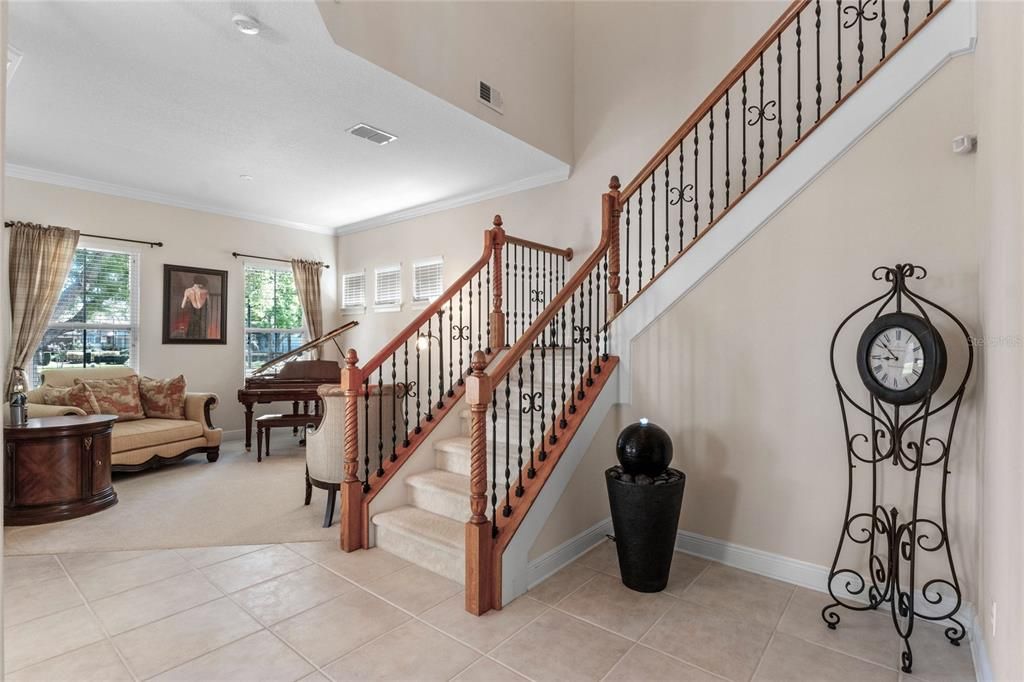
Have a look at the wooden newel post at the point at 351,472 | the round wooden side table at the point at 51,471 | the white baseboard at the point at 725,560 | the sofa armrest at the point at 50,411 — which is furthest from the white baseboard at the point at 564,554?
the sofa armrest at the point at 50,411

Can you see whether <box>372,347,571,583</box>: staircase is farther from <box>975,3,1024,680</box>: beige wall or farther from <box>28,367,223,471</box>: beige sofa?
<box>28,367,223,471</box>: beige sofa

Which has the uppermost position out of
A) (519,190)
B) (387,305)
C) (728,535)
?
(519,190)

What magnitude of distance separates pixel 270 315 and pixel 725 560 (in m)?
6.59

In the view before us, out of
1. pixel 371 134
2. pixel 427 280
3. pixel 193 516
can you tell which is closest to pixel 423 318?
pixel 371 134

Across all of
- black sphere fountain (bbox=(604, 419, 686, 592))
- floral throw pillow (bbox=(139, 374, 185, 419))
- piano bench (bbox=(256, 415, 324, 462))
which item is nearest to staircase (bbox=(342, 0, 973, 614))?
black sphere fountain (bbox=(604, 419, 686, 592))

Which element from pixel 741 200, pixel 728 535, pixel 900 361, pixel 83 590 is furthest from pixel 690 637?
pixel 83 590

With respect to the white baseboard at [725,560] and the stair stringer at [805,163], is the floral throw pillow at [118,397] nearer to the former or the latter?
the white baseboard at [725,560]

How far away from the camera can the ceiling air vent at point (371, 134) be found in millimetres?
4551

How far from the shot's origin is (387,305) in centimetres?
758

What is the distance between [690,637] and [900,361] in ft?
5.34

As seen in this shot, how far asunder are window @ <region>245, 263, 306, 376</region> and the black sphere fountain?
601 cm

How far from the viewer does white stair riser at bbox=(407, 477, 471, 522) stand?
342 centimetres

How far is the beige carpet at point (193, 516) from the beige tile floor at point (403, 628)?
1.10ft

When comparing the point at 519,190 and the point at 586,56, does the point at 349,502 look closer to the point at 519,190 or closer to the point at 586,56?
the point at 519,190
